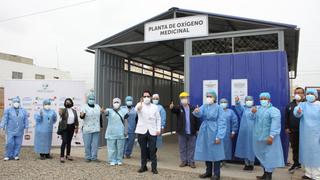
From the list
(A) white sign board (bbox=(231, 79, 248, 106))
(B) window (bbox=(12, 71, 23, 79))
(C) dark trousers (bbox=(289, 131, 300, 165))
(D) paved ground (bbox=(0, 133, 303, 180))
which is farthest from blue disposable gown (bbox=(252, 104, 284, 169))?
(B) window (bbox=(12, 71, 23, 79))

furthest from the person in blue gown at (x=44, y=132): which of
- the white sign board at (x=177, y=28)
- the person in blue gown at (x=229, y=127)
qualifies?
the person in blue gown at (x=229, y=127)

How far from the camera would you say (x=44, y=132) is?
8.48 metres

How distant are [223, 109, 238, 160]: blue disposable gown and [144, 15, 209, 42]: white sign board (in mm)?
2275

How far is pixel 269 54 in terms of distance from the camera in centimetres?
761

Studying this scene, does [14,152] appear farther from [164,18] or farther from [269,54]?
[269,54]

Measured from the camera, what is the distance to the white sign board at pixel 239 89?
7745 millimetres

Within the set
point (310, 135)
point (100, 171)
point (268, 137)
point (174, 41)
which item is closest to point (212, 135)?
point (268, 137)

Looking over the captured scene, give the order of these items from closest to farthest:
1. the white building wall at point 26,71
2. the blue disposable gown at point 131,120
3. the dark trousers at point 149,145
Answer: the dark trousers at point 149,145 < the blue disposable gown at point 131,120 < the white building wall at point 26,71

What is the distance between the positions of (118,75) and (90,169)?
4.86 m

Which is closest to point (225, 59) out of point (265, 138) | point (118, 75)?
point (265, 138)

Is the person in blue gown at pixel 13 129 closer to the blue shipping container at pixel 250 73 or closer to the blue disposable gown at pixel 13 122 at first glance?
the blue disposable gown at pixel 13 122

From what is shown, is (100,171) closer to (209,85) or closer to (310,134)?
(209,85)

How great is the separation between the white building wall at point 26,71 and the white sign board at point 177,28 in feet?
87.4

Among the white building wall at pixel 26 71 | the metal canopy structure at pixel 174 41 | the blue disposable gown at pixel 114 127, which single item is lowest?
the blue disposable gown at pixel 114 127
